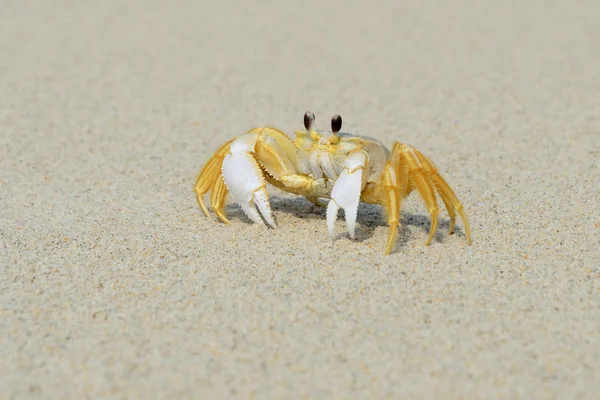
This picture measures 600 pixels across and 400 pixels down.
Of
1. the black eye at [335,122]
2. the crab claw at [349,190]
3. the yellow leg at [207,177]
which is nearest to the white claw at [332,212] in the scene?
the crab claw at [349,190]

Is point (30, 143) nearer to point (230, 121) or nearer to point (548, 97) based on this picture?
point (230, 121)

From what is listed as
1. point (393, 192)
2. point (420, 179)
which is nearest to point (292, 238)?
point (393, 192)

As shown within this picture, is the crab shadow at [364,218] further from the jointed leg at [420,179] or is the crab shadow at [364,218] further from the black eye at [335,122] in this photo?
the black eye at [335,122]

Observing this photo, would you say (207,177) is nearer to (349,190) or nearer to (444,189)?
(349,190)

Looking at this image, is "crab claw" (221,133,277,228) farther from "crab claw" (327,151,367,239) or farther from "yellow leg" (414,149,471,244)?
"yellow leg" (414,149,471,244)

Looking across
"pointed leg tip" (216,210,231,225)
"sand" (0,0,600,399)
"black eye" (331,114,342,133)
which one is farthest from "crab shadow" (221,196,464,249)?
"black eye" (331,114,342,133)
